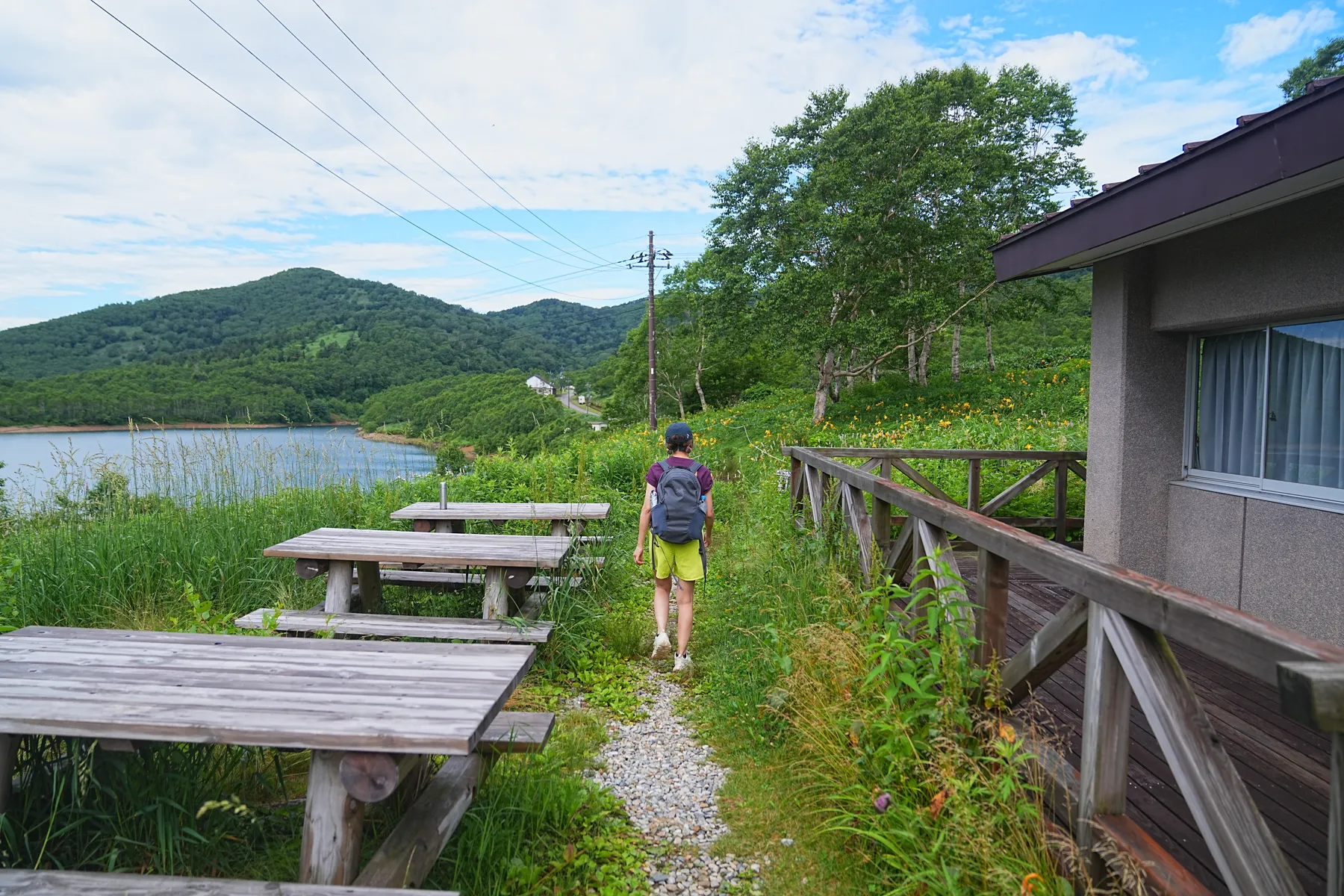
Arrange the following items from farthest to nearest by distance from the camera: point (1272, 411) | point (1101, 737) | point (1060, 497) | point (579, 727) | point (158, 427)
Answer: point (158, 427) → point (1060, 497) → point (1272, 411) → point (579, 727) → point (1101, 737)

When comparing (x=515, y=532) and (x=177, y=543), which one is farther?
(x=515, y=532)

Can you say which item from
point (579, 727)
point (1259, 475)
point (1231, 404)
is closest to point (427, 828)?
point (579, 727)

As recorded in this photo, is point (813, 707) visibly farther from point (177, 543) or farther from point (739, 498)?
point (739, 498)

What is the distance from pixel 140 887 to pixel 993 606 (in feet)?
8.67

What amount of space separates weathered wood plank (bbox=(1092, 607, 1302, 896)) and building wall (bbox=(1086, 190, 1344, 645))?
2867 mm

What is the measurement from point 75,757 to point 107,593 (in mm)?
3321

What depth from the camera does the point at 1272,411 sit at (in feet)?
13.5

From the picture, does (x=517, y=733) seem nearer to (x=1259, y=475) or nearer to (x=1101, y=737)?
(x=1101, y=737)

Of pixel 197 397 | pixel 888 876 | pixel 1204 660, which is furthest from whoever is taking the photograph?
pixel 197 397

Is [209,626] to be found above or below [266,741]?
below

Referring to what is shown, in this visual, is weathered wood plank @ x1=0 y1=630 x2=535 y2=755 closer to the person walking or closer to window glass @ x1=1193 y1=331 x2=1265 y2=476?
the person walking

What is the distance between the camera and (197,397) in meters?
9.03

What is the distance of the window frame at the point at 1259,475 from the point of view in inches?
149

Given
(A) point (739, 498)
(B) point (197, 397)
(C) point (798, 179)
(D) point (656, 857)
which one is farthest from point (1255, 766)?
(C) point (798, 179)
